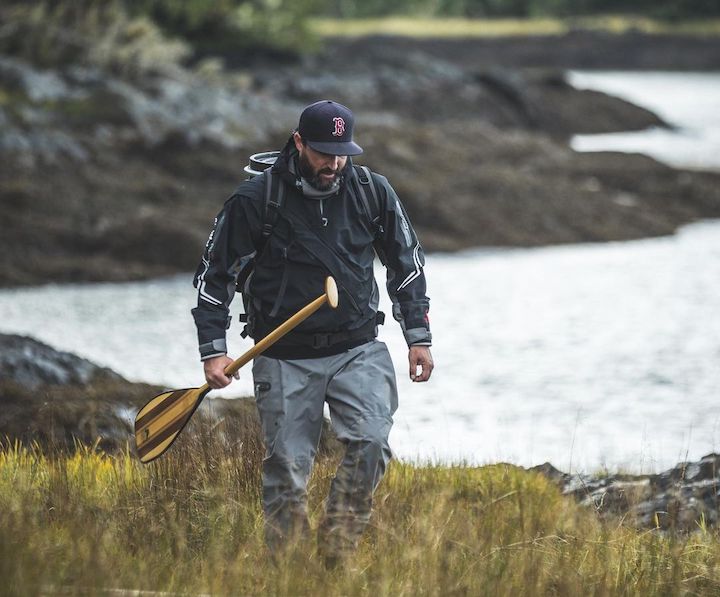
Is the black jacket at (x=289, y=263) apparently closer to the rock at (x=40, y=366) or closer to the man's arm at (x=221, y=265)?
the man's arm at (x=221, y=265)

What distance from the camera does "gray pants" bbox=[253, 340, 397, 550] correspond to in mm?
5434

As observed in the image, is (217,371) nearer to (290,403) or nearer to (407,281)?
(290,403)

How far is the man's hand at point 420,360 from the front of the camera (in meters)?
5.80

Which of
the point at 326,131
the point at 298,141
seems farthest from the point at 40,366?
the point at 326,131

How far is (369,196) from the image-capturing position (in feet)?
19.0

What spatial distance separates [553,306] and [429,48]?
4032 centimetres

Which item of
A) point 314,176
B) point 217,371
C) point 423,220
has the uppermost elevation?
point 314,176

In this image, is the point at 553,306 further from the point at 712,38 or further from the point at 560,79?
the point at 712,38

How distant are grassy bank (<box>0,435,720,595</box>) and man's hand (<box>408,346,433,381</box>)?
50 centimetres

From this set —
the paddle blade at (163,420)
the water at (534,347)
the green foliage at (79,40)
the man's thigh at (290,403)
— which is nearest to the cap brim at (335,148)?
the man's thigh at (290,403)

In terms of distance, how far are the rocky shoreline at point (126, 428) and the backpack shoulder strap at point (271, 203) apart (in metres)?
1.17

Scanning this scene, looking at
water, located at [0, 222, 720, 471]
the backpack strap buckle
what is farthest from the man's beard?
water, located at [0, 222, 720, 471]

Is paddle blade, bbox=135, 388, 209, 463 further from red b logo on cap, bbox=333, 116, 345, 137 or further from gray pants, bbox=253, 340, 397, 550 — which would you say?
red b logo on cap, bbox=333, 116, 345, 137

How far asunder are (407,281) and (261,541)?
1.23 metres
